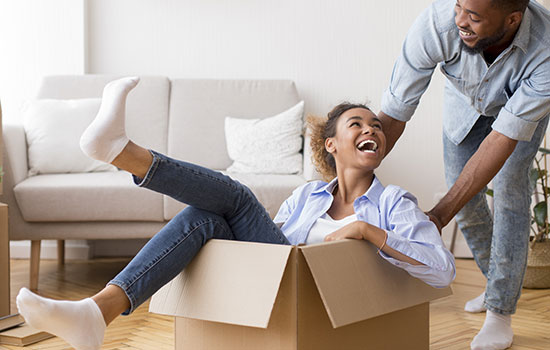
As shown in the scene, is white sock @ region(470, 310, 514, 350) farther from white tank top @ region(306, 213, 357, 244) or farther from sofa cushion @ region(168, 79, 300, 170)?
sofa cushion @ region(168, 79, 300, 170)

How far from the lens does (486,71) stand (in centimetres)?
171

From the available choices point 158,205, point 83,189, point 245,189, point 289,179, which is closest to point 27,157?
point 83,189

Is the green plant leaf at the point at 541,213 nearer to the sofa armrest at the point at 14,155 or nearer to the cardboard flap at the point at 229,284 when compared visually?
the cardboard flap at the point at 229,284

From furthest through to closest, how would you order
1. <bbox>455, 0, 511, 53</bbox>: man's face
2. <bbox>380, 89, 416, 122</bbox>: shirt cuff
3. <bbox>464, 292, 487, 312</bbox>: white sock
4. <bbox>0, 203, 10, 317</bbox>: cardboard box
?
<bbox>464, 292, 487, 312</bbox>: white sock → <bbox>0, 203, 10, 317</bbox>: cardboard box → <bbox>380, 89, 416, 122</bbox>: shirt cuff → <bbox>455, 0, 511, 53</bbox>: man's face

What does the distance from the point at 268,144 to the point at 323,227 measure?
1447mm

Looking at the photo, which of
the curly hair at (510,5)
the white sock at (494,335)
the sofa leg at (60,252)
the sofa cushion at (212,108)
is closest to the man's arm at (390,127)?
the curly hair at (510,5)

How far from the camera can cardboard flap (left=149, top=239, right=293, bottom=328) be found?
1.28m

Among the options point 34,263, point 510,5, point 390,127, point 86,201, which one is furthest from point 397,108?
point 34,263

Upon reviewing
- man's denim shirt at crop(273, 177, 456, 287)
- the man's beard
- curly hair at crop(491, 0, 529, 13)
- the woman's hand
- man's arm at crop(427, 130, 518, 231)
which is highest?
curly hair at crop(491, 0, 529, 13)

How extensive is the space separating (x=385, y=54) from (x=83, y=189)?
74.0 inches

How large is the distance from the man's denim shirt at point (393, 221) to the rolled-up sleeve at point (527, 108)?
0.31 metres

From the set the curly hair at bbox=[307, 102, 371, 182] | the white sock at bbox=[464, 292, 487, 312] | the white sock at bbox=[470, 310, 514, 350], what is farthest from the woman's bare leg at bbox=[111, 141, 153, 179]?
the white sock at bbox=[464, 292, 487, 312]

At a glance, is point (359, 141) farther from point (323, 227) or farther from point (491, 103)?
point (491, 103)

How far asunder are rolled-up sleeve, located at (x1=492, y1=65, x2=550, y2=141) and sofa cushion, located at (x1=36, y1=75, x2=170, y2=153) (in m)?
2.01
